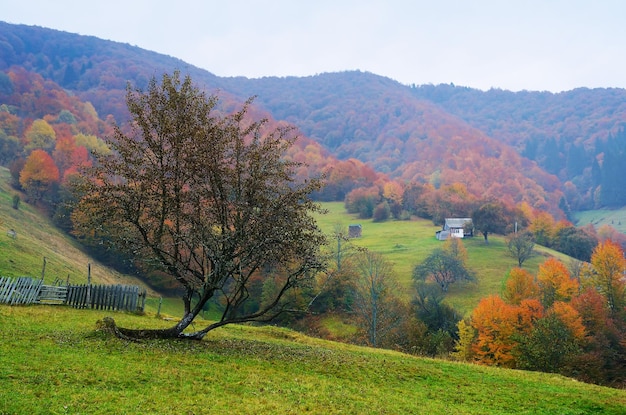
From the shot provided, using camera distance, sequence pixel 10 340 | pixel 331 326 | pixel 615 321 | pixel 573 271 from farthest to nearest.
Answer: pixel 573 271, pixel 331 326, pixel 615 321, pixel 10 340

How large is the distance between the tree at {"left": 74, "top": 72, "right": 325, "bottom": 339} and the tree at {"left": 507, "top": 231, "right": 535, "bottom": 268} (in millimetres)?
85441

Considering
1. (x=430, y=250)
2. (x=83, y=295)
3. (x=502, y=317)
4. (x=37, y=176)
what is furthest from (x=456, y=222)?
(x=83, y=295)

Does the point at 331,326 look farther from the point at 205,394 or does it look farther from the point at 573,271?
the point at 205,394

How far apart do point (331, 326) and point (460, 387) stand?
2064 inches

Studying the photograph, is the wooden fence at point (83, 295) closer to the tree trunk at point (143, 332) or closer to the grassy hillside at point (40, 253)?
the grassy hillside at point (40, 253)

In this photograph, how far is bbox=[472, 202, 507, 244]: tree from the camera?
118625mm

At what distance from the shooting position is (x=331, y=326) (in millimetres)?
72500

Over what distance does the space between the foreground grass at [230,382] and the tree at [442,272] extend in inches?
2486

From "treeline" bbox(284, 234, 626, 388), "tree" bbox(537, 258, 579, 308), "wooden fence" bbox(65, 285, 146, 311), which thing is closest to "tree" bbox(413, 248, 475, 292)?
"treeline" bbox(284, 234, 626, 388)

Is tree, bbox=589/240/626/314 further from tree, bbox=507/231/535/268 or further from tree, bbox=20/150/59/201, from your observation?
tree, bbox=20/150/59/201

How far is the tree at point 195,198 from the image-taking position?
22.1m

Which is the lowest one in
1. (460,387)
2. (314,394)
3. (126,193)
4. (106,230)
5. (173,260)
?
(460,387)

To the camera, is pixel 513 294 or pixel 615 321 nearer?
pixel 615 321

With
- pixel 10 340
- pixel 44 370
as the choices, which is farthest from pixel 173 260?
pixel 44 370
